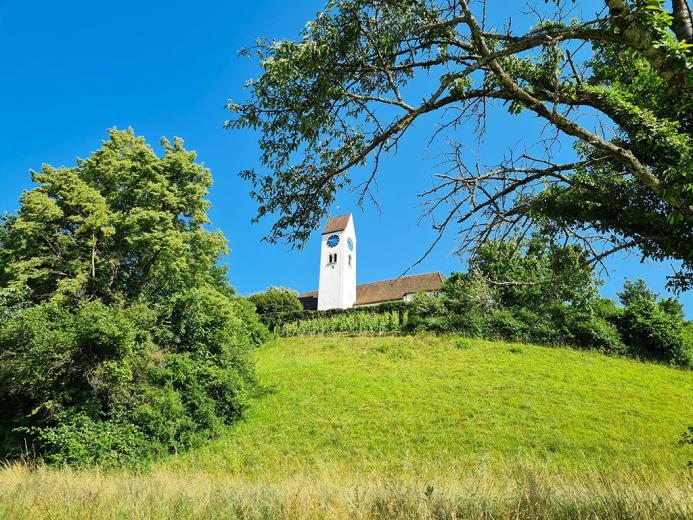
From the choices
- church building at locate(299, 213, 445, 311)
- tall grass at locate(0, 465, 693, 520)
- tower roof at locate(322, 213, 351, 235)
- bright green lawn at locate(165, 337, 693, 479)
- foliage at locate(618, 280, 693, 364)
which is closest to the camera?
tall grass at locate(0, 465, 693, 520)

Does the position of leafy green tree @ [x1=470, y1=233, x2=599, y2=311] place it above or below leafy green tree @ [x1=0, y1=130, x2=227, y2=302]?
below

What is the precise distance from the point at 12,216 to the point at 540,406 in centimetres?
2225

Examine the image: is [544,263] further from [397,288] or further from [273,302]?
[397,288]

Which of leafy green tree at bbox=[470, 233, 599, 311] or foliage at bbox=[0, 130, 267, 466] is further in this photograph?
foliage at bbox=[0, 130, 267, 466]

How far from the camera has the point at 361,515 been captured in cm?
351

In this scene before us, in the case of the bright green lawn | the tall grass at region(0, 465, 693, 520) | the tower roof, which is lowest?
the bright green lawn

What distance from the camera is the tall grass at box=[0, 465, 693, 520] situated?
354 cm

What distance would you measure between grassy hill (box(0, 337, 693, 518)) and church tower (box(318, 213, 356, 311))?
76.5ft

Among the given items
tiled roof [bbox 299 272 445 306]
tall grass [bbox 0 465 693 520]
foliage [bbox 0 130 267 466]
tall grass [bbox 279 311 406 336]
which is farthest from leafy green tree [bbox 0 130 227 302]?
tiled roof [bbox 299 272 445 306]

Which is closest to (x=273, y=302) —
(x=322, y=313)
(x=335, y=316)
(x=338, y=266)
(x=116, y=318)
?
(x=322, y=313)

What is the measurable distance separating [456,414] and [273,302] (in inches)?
1369

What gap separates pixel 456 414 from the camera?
14695 millimetres

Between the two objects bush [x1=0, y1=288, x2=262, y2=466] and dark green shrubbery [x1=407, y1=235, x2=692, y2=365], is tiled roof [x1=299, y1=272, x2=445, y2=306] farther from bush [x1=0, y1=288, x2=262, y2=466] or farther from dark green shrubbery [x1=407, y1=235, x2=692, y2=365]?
bush [x1=0, y1=288, x2=262, y2=466]

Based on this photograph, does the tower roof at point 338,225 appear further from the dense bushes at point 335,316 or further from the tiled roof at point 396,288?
the dense bushes at point 335,316
